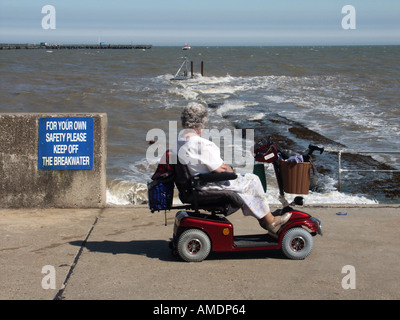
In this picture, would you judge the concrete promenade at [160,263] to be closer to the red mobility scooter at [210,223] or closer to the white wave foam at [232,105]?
the red mobility scooter at [210,223]

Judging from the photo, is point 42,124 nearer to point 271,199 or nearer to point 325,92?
point 271,199

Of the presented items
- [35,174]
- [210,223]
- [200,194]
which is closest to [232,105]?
[35,174]

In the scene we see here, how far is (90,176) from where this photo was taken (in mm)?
7234

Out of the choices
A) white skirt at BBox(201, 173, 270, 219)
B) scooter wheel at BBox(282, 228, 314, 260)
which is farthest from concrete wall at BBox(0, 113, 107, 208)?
scooter wheel at BBox(282, 228, 314, 260)

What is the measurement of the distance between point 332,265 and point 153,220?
7.94 ft

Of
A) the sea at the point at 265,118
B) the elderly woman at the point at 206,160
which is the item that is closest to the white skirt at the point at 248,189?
the elderly woman at the point at 206,160

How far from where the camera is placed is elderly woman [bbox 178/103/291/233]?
16.9 ft

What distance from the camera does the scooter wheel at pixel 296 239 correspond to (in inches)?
212

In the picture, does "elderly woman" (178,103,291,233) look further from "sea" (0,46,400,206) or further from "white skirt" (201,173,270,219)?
"sea" (0,46,400,206)

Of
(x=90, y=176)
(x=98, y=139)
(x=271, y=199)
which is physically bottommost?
(x=271, y=199)

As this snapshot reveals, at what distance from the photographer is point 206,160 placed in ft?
16.9

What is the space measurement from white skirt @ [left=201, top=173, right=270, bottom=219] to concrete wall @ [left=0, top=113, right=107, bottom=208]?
238 centimetres

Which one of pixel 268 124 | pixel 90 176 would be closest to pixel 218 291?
pixel 90 176

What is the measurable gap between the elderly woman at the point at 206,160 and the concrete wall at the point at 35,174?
2248mm
